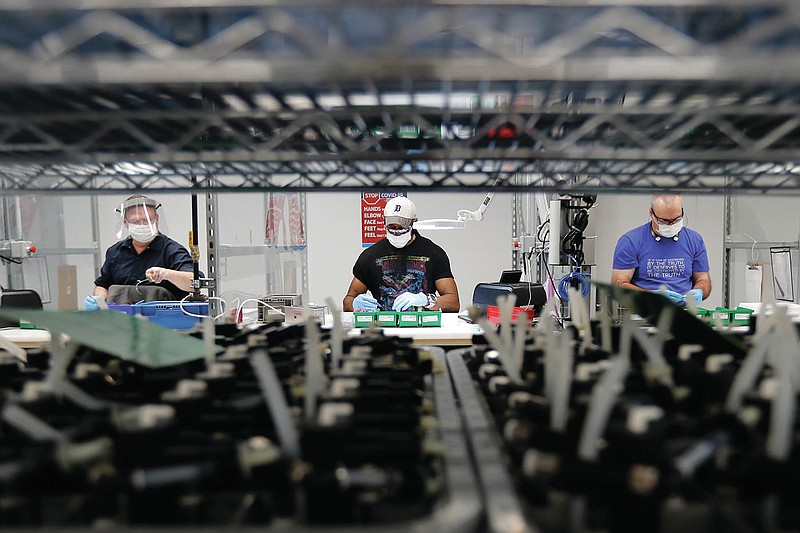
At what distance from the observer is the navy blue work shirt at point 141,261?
122 inches

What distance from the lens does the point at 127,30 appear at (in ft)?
2.41

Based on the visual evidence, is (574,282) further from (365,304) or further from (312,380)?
(312,380)

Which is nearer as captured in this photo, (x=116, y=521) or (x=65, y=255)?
(x=116, y=521)

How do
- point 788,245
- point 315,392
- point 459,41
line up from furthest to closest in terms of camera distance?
point 788,245
point 459,41
point 315,392

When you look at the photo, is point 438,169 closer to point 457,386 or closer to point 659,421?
point 457,386

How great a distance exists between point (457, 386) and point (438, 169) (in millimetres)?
689

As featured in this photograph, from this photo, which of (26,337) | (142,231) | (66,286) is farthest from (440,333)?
(66,286)

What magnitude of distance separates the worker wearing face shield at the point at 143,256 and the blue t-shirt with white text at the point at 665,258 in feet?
9.60

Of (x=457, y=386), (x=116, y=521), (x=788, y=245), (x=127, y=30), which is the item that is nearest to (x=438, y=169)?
(x=457, y=386)

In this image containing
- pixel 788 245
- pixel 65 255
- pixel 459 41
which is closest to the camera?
pixel 459 41

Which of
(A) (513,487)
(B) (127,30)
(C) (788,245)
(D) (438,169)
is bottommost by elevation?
(A) (513,487)

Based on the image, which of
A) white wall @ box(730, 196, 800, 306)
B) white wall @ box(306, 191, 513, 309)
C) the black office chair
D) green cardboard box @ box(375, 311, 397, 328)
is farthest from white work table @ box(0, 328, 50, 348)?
white wall @ box(730, 196, 800, 306)

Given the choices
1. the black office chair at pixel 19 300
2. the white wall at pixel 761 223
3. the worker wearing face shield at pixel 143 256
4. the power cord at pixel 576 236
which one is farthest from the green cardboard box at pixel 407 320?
the white wall at pixel 761 223

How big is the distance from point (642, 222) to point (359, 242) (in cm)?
289
